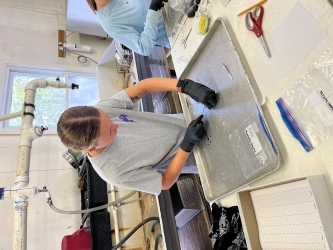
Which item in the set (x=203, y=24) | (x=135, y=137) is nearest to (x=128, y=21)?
(x=203, y=24)

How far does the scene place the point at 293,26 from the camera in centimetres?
60

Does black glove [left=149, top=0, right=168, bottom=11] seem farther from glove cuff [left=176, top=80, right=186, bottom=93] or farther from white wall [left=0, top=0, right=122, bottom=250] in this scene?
white wall [left=0, top=0, right=122, bottom=250]

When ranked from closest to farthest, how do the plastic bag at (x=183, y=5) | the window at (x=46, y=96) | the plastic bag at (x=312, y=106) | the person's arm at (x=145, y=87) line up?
the plastic bag at (x=312, y=106)
the plastic bag at (x=183, y=5)
the person's arm at (x=145, y=87)
the window at (x=46, y=96)

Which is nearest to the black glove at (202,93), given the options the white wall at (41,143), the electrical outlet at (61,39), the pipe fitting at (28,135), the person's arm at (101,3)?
the person's arm at (101,3)

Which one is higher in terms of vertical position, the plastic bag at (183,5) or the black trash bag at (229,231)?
the plastic bag at (183,5)

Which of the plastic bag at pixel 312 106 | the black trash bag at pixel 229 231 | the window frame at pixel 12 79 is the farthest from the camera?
the window frame at pixel 12 79

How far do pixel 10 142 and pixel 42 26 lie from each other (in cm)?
133

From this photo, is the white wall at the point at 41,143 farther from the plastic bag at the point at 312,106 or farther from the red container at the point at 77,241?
the plastic bag at the point at 312,106

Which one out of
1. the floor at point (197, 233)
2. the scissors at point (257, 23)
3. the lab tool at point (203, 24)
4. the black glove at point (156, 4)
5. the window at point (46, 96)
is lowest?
the floor at point (197, 233)

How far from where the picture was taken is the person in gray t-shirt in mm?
875

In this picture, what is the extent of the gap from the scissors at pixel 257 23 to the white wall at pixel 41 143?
185 centimetres

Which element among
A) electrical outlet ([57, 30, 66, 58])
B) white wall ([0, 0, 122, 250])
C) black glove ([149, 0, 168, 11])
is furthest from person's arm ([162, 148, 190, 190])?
electrical outlet ([57, 30, 66, 58])

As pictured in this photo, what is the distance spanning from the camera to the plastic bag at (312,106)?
1.68 feet

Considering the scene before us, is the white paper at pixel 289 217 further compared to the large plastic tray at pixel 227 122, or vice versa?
the large plastic tray at pixel 227 122
